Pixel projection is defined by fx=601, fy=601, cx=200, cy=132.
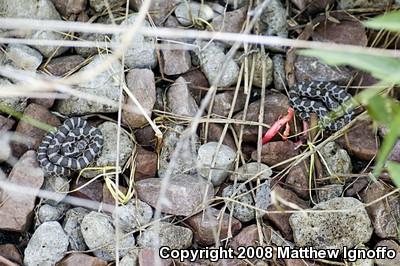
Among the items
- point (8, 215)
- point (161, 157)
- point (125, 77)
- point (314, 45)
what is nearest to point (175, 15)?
point (125, 77)

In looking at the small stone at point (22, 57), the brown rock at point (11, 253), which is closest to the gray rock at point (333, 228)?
the brown rock at point (11, 253)

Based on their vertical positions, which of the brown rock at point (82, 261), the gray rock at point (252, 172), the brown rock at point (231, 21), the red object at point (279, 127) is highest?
the brown rock at point (231, 21)

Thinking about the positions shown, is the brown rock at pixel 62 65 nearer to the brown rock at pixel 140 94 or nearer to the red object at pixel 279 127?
the brown rock at pixel 140 94

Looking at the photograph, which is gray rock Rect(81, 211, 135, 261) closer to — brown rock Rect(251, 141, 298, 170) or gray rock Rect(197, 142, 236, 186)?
gray rock Rect(197, 142, 236, 186)

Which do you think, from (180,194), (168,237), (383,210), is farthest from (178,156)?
(383,210)

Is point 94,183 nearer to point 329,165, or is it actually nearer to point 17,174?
point 17,174
